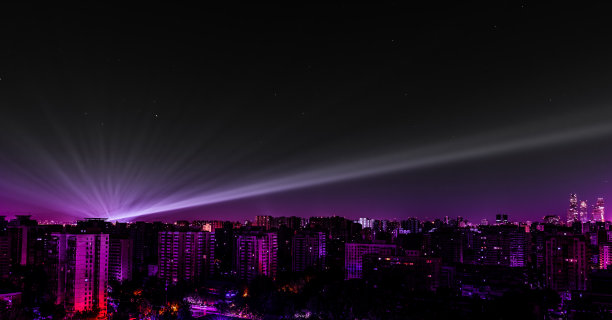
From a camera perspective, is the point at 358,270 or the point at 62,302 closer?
the point at 62,302

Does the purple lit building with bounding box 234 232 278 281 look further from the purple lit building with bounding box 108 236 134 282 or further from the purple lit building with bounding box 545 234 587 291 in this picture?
the purple lit building with bounding box 545 234 587 291

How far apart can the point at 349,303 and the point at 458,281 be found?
600 cm

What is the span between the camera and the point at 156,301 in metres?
14.6

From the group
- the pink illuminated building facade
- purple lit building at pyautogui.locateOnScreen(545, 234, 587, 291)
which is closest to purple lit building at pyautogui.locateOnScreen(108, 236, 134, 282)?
the pink illuminated building facade

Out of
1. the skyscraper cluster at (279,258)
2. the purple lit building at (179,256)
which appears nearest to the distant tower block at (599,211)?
the skyscraper cluster at (279,258)

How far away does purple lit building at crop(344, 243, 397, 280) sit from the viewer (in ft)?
68.7

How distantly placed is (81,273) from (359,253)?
11765 mm

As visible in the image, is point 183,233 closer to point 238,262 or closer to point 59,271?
point 238,262

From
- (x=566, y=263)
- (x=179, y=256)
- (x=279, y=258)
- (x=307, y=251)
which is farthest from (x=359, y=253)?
(x=566, y=263)

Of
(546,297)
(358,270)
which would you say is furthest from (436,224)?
(546,297)

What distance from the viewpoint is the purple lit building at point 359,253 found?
20.9 m

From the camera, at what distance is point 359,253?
2136cm

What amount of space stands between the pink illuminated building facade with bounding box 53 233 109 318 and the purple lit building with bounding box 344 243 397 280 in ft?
34.7

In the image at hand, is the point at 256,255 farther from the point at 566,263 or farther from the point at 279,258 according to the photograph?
the point at 566,263
